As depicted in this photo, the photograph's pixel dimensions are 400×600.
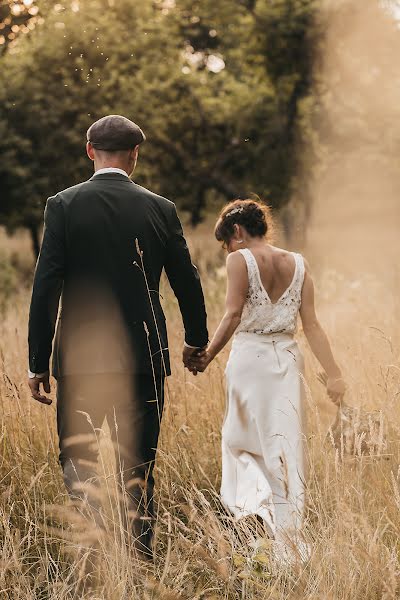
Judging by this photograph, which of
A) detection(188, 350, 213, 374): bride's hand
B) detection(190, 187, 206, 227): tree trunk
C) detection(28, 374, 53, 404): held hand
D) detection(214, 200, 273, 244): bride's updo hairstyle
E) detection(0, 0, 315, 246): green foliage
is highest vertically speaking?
detection(0, 0, 315, 246): green foliage

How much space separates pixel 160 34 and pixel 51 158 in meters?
4.50

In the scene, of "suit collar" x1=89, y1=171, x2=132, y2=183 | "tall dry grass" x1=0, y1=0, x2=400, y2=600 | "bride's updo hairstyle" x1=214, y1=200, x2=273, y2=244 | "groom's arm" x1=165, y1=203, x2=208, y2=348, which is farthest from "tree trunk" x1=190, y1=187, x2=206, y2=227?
"suit collar" x1=89, y1=171, x2=132, y2=183

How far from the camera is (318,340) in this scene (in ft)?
15.3

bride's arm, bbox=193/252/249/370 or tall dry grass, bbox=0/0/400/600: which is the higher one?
bride's arm, bbox=193/252/249/370

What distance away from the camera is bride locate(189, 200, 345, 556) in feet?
14.9

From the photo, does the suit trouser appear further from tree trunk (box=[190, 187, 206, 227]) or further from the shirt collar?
tree trunk (box=[190, 187, 206, 227])

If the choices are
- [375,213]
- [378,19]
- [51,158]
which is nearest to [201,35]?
[378,19]

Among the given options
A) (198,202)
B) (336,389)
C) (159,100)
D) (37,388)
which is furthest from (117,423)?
(198,202)

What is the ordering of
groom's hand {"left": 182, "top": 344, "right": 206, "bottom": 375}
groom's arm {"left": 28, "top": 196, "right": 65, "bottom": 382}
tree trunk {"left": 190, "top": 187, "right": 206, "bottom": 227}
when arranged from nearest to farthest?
1. groom's arm {"left": 28, "top": 196, "right": 65, "bottom": 382}
2. groom's hand {"left": 182, "top": 344, "right": 206, "bottom": 375}
3. tree trunk {"left": 190, "top": 187, "right": 206, "bottom": 227}

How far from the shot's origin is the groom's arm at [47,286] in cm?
369

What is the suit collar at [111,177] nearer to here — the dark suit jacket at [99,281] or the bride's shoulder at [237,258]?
the dark suit jacket at [99,281]

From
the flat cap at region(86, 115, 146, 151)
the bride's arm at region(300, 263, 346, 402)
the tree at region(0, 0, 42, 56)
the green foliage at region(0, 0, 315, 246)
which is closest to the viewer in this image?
the flat cap at region(86, 115, 146, 151)

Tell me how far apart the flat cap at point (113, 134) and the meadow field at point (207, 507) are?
4.09 ft

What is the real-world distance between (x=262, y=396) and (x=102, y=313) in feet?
4.12
